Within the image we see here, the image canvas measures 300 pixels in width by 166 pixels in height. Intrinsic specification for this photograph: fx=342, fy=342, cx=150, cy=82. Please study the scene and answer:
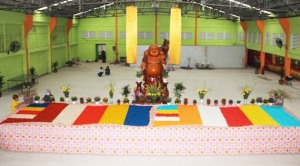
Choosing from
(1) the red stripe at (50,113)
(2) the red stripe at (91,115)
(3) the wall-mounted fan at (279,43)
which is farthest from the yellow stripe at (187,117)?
(3) the wall-mounted fan at (279,43)

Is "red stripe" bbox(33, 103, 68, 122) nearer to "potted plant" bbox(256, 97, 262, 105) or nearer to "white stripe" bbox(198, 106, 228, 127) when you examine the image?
"white stripe" bbox(198, 106, 228, 127)

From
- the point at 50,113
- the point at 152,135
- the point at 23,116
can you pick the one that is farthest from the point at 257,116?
the point at 23,116

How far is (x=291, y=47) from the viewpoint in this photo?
22891 millimetres

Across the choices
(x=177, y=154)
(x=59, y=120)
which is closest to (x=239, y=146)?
(x=177, y=154)

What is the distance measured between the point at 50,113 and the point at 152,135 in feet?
10.7

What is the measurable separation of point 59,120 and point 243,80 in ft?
55.6

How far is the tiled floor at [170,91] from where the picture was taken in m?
9.28

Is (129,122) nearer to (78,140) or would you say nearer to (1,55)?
(78,140)

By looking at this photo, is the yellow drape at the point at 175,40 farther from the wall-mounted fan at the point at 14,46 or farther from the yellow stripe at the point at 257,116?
the wall-mounted fan at the point at 14,46

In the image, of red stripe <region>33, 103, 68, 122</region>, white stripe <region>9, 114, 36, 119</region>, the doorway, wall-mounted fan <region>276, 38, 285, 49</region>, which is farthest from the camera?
the doorway

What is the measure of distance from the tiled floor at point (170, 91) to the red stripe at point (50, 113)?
3.25 ft

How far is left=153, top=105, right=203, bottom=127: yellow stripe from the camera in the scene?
31.5 feet

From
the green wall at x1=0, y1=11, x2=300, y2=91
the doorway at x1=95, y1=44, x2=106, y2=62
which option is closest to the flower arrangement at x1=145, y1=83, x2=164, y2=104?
the green wall at x1=0, y1=11, x2=300, y2=91

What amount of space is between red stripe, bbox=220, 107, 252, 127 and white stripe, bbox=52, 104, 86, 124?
4.43 m
